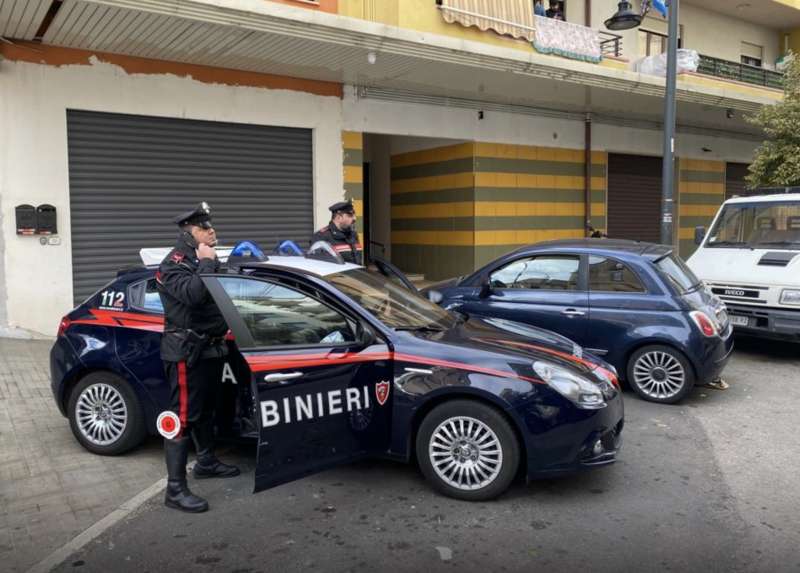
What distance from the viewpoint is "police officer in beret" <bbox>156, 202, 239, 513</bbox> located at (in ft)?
13.3

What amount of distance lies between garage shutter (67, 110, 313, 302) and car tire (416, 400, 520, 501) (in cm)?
667

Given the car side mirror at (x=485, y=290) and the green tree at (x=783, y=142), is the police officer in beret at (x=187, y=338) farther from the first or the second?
the green tree at (x=783, y=142)

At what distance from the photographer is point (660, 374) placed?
6469 millimetres

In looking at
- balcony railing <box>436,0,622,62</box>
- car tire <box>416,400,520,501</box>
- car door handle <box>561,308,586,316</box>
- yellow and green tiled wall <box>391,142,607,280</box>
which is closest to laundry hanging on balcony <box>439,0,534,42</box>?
balcony railing <box>436,0,622,62</box>

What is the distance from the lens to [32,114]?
29.2 feet

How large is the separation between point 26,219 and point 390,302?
6346 millimetres

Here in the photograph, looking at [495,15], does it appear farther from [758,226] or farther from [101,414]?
[101,414]

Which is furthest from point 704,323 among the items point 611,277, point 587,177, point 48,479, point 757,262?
point 587,177

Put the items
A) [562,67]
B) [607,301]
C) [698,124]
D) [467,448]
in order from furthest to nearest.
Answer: [698,124] < [562,67] < [607,301] < [467,448]

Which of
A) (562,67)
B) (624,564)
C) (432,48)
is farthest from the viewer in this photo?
(562,67)

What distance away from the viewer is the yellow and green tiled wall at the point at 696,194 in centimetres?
1809

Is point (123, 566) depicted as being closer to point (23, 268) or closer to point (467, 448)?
point (467, 448)

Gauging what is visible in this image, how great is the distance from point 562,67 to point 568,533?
9.26 metres

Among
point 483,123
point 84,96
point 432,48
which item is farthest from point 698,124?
point 84,96
